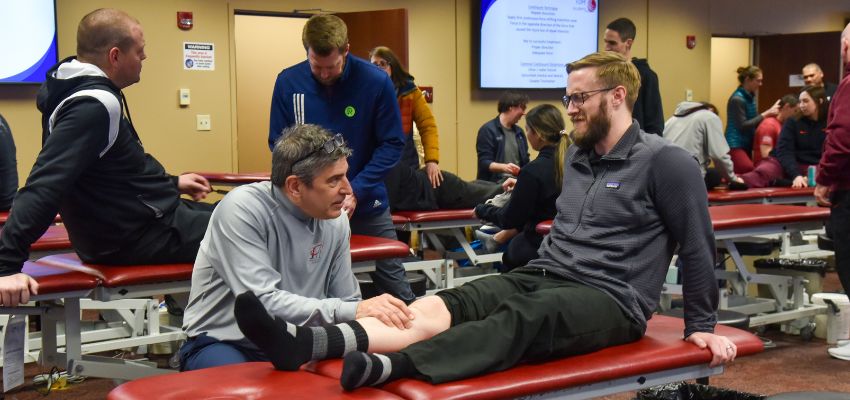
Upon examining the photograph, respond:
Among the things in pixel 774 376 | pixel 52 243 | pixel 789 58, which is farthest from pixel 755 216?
pixel 789 58

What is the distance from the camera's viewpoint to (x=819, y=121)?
22.6 ft

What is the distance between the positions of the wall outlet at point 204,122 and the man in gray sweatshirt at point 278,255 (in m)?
4.77

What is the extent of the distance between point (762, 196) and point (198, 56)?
4.04m

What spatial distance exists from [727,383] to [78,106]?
8.47 feet

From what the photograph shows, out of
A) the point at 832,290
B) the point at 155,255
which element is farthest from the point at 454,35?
the point at 155,255

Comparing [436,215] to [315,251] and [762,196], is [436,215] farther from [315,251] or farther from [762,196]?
[315,251]

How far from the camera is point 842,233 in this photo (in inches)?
148

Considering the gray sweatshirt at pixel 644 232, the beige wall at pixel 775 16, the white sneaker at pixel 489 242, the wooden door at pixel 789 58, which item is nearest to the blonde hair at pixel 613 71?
the gray sweatshirt at pixel 644 232

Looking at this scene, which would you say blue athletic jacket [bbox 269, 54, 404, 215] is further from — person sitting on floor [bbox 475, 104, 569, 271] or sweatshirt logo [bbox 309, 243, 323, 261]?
sweatshirt logo [bbox 309, 243, 323, 261]

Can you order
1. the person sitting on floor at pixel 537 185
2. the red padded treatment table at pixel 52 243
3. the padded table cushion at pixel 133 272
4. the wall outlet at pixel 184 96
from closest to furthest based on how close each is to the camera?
the padded table cushion at pixel 133 272 < the red padded treatment table at pixel 52 243 < the person sitting on floor at pixel 537 185 < the wall outlet at pixel 184 96

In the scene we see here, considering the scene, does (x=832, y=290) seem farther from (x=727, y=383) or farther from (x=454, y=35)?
(x=454, y=35)

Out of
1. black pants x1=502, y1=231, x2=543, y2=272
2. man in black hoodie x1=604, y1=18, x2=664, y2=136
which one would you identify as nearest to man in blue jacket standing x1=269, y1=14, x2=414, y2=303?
black pants x1=502, y1=231, x2=543, y2=272

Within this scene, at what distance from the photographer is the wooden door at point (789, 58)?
442 inches

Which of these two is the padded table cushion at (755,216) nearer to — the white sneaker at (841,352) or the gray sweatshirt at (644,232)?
the white sneaker at (841,352)
